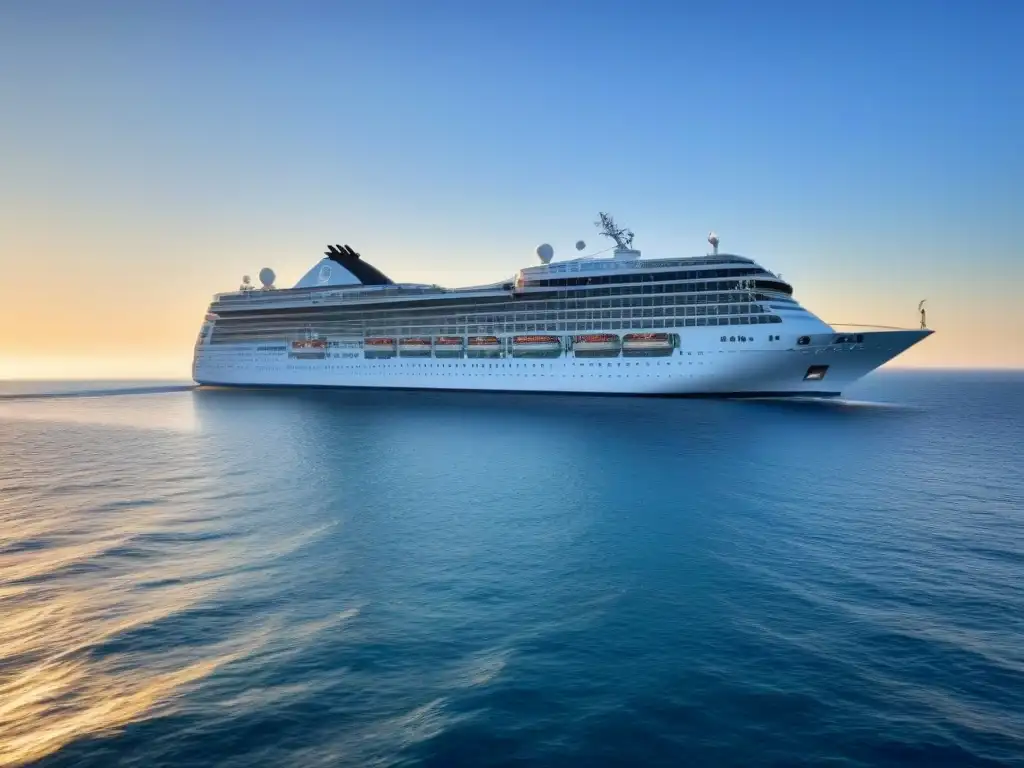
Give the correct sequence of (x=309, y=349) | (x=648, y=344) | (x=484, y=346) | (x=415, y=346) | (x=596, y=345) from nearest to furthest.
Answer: (x=648, y=344), (x=596, y=345), (x=484, y=346), (x=415, y=346), (x=309, y=349)

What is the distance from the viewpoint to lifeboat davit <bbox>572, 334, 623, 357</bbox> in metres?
73.8

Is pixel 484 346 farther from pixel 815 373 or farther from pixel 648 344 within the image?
pixel 815 373

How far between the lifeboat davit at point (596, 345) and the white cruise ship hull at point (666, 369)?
1018 mm

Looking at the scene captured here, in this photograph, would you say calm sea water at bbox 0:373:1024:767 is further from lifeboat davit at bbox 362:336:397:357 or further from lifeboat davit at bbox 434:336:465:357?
lifeboat davit at bbox 362:336:397:357

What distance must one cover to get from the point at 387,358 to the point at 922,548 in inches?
3084

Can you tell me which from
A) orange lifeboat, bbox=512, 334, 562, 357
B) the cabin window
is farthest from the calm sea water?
orange lifeboat, bbox=512, 334, 562, 357

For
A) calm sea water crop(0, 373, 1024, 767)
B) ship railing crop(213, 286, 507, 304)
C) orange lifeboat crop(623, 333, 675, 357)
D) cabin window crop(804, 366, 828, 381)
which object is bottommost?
calm sea water crop(0, 373, 1024, 767)

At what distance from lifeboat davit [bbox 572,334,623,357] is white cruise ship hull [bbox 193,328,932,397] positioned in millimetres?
1018

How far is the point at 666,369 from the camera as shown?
227ft

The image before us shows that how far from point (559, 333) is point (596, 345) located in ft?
18.0

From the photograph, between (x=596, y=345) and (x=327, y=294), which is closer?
(x=596, y=345)

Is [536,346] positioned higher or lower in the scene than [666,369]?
higher

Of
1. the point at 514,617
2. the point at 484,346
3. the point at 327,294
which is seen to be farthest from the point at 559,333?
the point at 514,617

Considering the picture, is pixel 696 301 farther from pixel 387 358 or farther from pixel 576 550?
pixel 576 550
